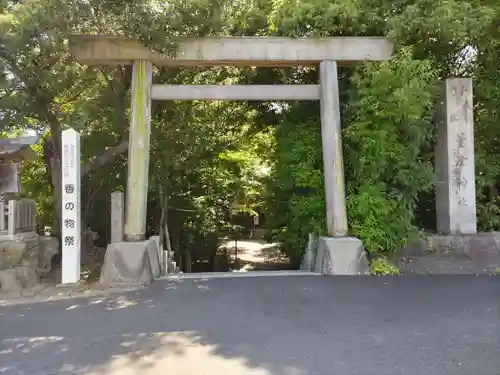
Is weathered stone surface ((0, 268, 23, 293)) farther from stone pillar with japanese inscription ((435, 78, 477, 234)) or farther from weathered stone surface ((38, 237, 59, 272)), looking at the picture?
stone pillar with japanese inscription ((435, 78, 477, 234))

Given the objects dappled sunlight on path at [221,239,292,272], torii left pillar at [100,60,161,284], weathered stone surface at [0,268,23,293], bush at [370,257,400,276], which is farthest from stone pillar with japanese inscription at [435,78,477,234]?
weathered stone surface at [0,268,23,293]

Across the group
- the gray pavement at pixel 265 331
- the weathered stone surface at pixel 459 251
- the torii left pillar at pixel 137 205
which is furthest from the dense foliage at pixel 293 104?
the gray pavement at pixel 265 331

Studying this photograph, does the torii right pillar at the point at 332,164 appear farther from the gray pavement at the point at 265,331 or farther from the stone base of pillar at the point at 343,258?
the gray pavement at the point at 265,331

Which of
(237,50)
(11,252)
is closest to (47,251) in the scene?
(11,252)

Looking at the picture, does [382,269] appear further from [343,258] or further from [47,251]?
[47,251]

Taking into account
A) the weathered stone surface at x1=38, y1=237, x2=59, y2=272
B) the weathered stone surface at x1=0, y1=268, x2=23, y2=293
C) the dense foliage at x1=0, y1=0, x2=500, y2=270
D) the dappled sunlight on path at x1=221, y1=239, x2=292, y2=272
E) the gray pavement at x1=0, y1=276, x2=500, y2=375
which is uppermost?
the dense foliage at x1=0, y1=0, x2=500, y2=270

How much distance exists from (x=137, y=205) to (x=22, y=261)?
7.28 ft

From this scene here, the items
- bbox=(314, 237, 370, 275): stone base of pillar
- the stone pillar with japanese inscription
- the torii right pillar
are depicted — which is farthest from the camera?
the stone pillar with japanese inscription

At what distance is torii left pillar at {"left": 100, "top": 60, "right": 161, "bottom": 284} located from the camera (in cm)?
744

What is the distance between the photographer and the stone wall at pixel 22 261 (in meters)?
7.23

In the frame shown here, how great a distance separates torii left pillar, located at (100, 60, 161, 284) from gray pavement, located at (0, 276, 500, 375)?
2.30 feet

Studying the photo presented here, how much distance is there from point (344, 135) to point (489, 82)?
3456mm

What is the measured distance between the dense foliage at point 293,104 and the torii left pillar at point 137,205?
2.99 feet

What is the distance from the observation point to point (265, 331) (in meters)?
4.75
